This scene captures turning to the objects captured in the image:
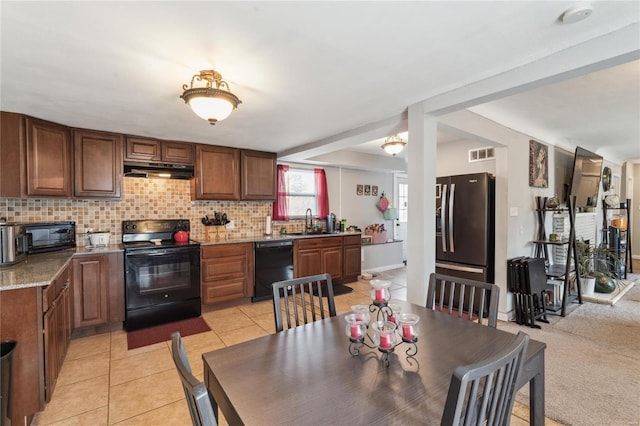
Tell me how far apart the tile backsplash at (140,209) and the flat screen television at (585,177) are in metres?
4.45

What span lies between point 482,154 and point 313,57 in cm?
327

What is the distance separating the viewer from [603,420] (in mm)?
1838

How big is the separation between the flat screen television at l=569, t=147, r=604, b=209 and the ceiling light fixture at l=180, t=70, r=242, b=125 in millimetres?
4333

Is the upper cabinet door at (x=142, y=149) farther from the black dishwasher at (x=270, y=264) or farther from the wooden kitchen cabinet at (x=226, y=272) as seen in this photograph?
the black dishwasher at (x=270, y=264)

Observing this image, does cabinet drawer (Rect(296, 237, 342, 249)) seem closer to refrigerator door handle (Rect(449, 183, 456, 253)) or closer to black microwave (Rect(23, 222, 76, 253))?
refrigerator door handle (Rect(449, 183, 456, 253))

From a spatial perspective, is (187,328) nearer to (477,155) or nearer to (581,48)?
(581,48)

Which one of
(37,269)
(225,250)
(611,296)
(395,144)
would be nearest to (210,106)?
(37,269)

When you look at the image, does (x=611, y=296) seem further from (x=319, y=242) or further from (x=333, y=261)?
(x=319, y=242)

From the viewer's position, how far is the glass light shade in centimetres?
201

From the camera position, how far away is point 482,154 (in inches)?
163

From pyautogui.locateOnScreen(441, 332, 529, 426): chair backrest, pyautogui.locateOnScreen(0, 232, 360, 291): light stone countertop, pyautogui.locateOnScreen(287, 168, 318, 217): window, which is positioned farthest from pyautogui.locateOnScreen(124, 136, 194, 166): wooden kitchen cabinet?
pyautogui.locateOnScreen(441, 332, 529, 426): chair backrest

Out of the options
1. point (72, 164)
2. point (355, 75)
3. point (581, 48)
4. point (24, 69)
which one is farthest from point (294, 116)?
point (72, 164)

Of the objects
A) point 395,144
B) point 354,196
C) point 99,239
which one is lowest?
point 99,239

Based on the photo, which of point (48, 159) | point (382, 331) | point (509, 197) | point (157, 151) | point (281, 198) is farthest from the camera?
point (281, 198)
